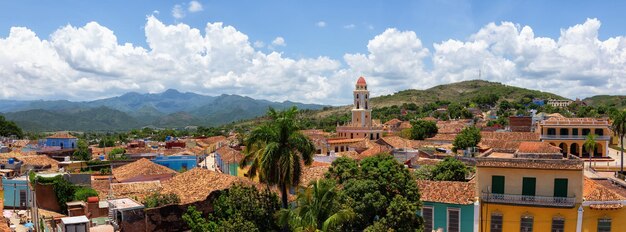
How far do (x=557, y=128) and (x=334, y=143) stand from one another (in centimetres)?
2482

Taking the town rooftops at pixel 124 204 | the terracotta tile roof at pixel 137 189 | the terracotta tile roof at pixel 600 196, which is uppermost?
the terracotta tile roof at pixel 600 196

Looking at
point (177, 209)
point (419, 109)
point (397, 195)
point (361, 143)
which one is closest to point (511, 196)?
point (397, 195)

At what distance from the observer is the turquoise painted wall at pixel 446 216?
21672 millimetres

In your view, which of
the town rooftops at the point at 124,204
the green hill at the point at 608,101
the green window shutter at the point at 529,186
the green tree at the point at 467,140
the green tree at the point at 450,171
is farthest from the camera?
the green hill at the point at 608,101

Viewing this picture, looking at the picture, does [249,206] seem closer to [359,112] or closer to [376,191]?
[376,191]

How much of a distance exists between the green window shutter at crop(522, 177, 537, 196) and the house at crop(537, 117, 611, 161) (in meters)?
32.8

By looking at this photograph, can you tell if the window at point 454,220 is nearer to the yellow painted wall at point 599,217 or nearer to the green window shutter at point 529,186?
the green window shutter at point 529,186

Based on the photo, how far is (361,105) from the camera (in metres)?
73.8

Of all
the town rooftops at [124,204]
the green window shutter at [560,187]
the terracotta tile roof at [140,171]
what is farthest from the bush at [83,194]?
the green window shutter at [560,187]

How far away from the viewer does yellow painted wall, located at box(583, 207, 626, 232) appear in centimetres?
1991

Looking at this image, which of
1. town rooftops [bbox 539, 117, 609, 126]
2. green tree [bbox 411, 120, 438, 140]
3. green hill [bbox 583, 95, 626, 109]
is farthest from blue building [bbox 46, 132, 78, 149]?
green hill [bbox 583, 95, 626, 109]

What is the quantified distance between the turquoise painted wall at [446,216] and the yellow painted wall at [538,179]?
1.03 m

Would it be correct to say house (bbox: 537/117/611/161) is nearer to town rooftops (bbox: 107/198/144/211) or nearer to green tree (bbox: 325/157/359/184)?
green tree (bbox: 325/157/359/184)

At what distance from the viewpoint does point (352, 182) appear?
21016 mm
